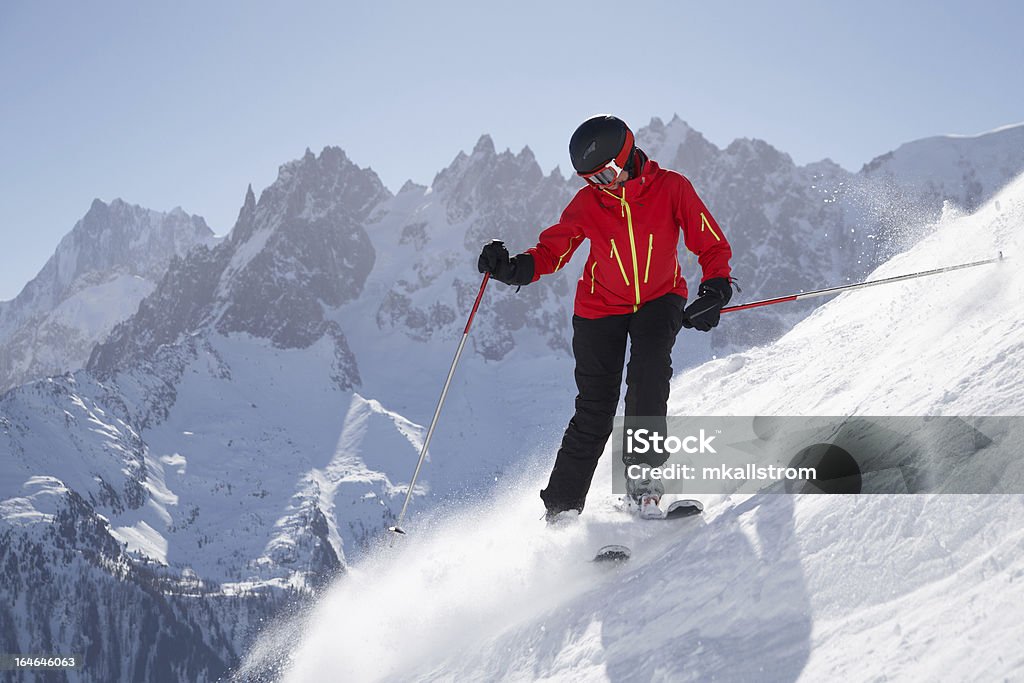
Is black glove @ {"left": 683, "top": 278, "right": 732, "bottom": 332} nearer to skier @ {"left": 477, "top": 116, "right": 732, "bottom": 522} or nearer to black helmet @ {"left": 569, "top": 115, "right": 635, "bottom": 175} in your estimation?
skier @ {"left": 477, "top": 116, "right": 732, "bottom": 522}

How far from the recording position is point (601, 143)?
498cm

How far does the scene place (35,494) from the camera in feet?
597

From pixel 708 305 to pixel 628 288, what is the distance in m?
0.63

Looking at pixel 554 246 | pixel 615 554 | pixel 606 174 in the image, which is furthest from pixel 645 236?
pixel 615 554

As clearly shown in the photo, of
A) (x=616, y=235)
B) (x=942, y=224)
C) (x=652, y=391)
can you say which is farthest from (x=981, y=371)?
(x=942, y=224)

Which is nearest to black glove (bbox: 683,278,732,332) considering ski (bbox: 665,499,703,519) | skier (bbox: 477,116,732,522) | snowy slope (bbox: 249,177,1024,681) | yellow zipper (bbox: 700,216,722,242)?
skier (bbox: 477,116,732,522)

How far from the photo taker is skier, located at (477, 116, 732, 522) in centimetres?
504

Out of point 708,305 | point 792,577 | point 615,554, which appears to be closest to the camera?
point 792,577

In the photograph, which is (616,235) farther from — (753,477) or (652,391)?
(753,477)

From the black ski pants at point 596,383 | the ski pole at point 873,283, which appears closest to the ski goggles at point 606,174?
the black ski pants at point 596,383

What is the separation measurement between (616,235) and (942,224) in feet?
19.7

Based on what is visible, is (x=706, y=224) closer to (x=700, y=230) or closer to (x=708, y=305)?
(x=700, y=230)

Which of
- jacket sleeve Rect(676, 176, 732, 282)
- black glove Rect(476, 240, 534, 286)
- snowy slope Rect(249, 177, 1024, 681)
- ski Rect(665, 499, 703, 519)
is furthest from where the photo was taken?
black glove Rect(476, 240, 534, 286)

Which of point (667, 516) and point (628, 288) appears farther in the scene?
point (628, 288)
